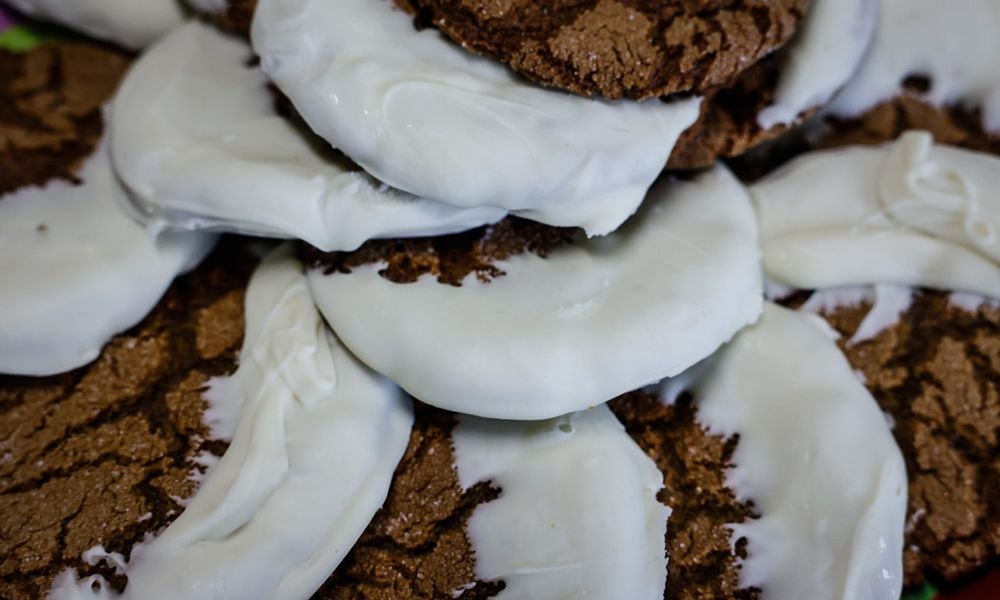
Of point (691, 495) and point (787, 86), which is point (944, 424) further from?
point (787, 86)

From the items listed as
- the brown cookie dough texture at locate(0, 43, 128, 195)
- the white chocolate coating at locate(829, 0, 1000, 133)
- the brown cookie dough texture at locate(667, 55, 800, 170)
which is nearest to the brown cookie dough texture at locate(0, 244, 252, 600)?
the brown cookie dough texture at locate(0, 43, 128, 195)

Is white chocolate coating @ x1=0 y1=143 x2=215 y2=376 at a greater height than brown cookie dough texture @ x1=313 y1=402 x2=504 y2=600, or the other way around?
white chocolate coating @ x1=0 y1=143 x2=215 y2=376

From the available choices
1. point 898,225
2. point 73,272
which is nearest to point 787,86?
point 898,225

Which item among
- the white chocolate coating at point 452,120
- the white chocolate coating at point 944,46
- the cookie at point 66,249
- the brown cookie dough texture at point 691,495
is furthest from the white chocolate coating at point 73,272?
the white chocolate coating at point 944,46

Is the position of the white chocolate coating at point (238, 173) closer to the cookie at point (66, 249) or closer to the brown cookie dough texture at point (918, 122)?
the cookie at point (66, 249)

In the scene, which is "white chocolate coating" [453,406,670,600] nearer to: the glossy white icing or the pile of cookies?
the pile of cookies
